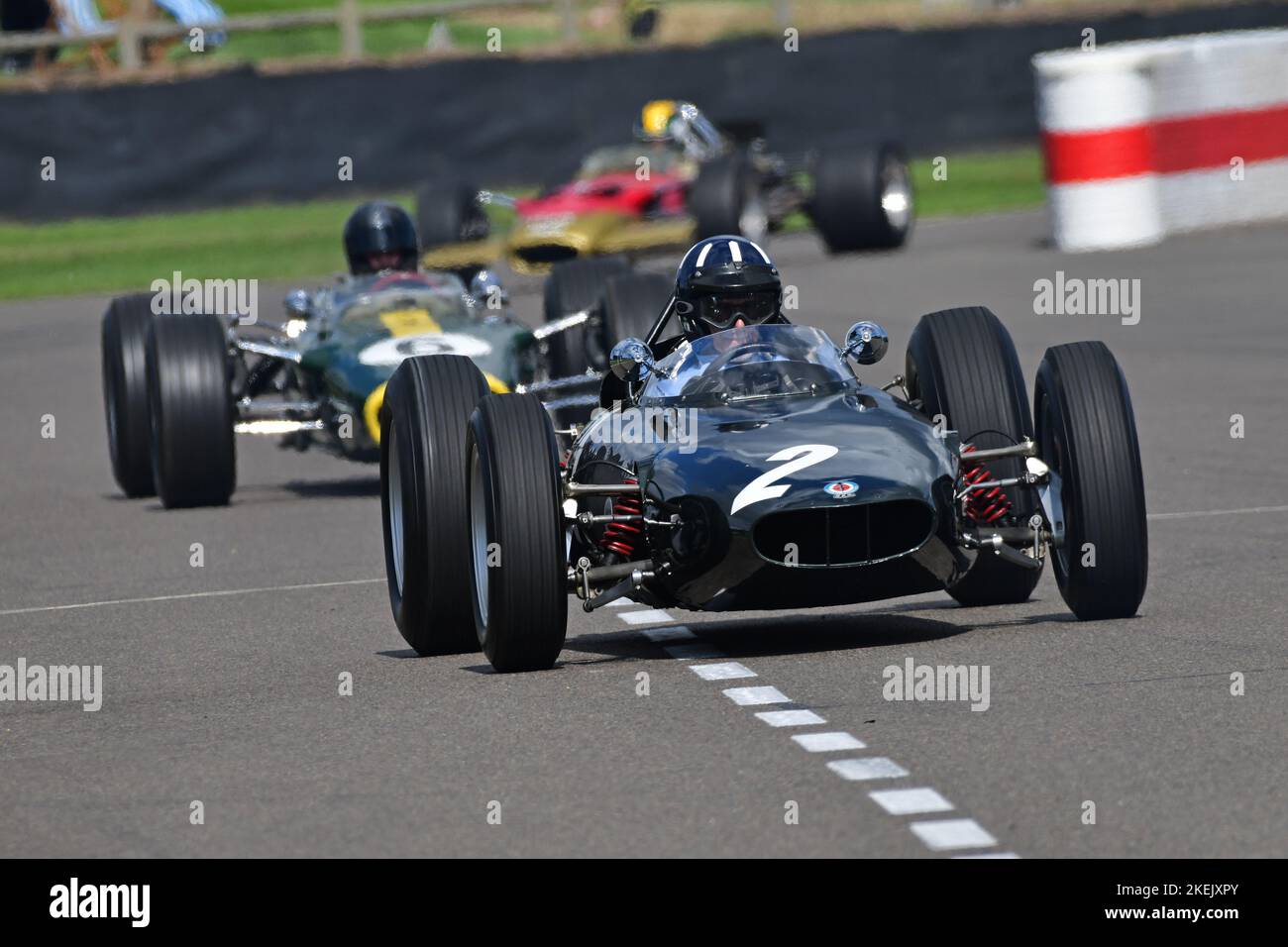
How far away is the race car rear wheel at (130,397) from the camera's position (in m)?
16.9

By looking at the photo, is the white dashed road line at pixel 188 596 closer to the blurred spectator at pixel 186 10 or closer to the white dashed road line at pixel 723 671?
the white dashed road line at pixel 723 671

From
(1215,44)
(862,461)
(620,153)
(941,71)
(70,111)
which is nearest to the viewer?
(862,461)

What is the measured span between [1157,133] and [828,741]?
63.4 feet

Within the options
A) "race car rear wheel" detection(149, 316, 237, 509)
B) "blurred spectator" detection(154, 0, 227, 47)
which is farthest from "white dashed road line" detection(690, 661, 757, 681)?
"blurred spectator" detection(154, 0, 227, 47)

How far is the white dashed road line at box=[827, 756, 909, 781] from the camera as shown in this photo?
761 centimetres

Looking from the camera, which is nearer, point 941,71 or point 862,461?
point 862,461

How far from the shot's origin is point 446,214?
85.2 ft

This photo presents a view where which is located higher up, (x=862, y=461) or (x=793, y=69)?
(x=793, y=69)

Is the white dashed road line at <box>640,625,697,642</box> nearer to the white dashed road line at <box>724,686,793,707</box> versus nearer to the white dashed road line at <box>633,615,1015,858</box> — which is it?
the white dashed road line at <box>633,615,1015,858</box>

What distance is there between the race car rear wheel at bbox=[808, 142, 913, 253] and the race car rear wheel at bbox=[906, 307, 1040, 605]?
1807 centimetres
